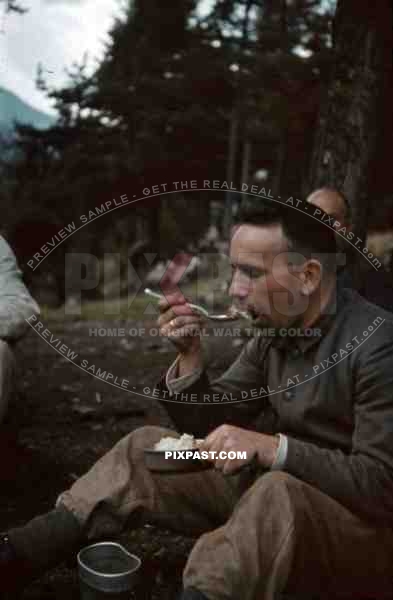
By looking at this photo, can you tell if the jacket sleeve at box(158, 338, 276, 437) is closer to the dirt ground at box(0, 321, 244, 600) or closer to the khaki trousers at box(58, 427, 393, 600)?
the khaki trousers at box(58, 427, 393, 600)

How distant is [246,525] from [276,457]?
0.84 feet

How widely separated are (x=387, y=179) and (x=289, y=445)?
5.80m

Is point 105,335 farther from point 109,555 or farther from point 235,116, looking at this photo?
point 235,116

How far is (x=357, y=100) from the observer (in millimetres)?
5332

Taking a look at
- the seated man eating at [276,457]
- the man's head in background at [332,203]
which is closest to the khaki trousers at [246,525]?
the seated man eating at [276,457]

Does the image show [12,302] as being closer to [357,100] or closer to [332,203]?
[332,203]

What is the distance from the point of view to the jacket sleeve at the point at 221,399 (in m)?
2.69

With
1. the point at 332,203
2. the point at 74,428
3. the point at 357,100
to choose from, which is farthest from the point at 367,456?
the point at 357,100

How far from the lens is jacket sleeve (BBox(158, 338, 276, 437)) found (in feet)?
8.82

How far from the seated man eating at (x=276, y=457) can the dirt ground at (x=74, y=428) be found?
41 cm

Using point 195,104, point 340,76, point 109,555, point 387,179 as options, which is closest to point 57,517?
point 109,555

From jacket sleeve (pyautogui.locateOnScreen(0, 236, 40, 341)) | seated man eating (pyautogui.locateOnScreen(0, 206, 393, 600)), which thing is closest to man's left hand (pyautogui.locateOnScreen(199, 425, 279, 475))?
seated man eating (pyautogui.locateOnScreen(0, 206, 393, 600))

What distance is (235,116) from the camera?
1703cm

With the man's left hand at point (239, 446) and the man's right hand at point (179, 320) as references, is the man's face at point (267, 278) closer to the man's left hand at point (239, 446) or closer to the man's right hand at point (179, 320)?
the man's right hand at point (179, 320)
